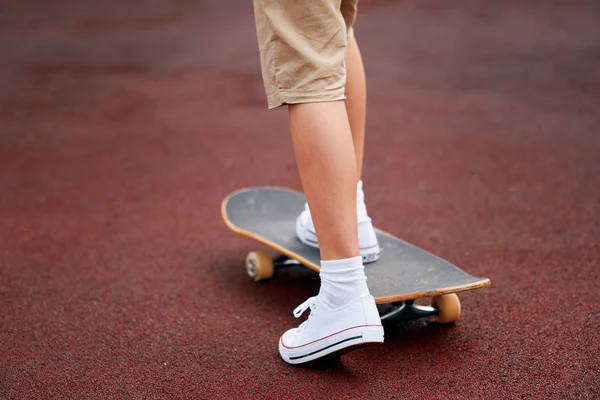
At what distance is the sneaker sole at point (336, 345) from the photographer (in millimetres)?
1600

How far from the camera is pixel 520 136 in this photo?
4031mm

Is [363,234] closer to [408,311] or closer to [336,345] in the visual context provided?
[408,311]

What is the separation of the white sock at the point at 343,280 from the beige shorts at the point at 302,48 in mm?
368

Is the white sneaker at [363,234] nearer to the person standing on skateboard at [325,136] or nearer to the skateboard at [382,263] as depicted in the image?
the skateboard at [382,263]

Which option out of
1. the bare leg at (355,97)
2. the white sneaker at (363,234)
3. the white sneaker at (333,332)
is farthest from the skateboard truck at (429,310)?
the bare leg at (355,97)

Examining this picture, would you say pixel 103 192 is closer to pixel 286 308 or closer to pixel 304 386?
pixel 286 308

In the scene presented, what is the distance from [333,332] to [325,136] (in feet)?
1.45

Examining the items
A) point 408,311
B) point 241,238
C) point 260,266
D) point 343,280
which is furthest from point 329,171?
point 241,238

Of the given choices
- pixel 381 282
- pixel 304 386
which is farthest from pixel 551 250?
pixel 304 386

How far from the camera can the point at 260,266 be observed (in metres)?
2.28

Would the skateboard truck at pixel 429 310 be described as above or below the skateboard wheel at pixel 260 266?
above

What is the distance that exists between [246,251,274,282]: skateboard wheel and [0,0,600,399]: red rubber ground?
0.04 meters

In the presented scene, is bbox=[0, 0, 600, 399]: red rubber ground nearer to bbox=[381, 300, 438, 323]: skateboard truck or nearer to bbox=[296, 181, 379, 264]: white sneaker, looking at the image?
bbox=[381, 300, 438, 323]: skateboard truck

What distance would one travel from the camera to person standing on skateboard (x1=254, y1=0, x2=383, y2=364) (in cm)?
158
